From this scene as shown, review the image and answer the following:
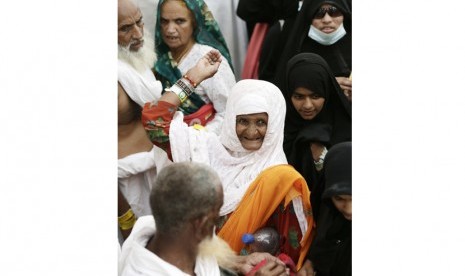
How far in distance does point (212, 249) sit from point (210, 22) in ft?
1.80

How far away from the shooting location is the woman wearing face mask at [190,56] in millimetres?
2434

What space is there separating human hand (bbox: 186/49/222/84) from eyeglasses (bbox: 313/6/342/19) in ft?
0.85

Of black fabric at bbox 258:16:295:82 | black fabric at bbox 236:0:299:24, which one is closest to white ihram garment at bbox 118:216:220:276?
black fabric at bbox 258:16:295:82

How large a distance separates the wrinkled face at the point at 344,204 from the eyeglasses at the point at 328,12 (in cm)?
46

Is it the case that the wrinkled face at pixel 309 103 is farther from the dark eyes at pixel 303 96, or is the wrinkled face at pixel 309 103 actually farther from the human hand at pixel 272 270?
the human hand at pixel 272 270

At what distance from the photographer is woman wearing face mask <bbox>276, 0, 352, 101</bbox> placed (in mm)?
2496

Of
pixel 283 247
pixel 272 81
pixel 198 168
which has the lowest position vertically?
pixel 283 247

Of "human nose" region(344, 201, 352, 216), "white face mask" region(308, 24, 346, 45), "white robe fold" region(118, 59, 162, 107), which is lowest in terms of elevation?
"human nose" region(344, 201, 352, 216)

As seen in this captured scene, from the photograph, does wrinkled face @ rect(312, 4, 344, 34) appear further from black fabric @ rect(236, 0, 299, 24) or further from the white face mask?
black fabric @ rect(236, 0, 299, 24)

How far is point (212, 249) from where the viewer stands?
218 centimetres

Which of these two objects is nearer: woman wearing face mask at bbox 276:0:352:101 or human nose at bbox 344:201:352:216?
human nose at bbox 344:201:352:216

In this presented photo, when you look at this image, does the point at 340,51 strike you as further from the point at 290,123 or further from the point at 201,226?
the point at 201,226

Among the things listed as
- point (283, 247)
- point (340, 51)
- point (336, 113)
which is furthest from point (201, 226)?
point (340, 51)

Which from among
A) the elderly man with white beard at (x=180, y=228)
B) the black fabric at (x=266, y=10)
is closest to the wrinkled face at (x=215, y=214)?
the elderly man with white beard at (x=180, y=228)
